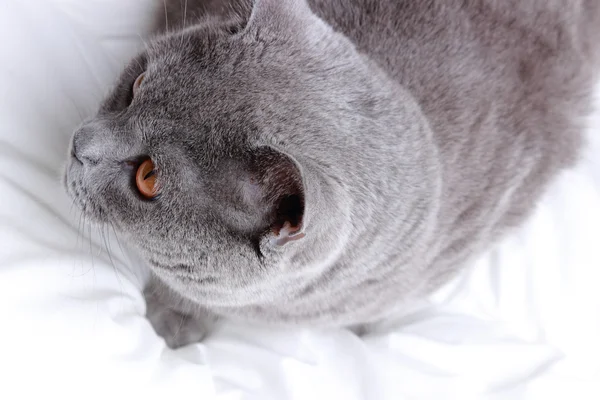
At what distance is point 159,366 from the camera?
3.59 feet

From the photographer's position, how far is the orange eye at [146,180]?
2.93ft

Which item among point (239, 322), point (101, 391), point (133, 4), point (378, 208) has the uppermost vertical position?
point (378, 208)

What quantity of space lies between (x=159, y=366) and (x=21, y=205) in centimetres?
39

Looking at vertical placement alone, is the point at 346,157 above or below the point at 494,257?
below

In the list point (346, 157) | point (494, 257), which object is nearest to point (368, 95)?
point (346, 157)

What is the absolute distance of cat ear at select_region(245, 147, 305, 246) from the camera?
754mm

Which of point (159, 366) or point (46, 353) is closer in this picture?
point (46, 353)

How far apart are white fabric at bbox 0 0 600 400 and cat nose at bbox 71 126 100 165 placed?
6.3 inches

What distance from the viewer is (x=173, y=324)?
130 centimetres

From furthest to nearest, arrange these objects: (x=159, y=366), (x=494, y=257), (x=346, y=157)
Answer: (x=494, y=257), (x=159, y=366), (x=346, y=157)

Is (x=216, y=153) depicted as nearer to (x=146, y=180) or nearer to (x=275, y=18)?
(x=146, y=180)

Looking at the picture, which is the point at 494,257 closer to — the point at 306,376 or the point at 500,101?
the point at 500,101

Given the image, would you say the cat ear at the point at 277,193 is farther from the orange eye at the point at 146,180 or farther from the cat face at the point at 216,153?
the orange eye at the point at 146,180

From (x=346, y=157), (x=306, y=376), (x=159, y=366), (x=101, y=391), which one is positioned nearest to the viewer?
(x=346, y=157)
